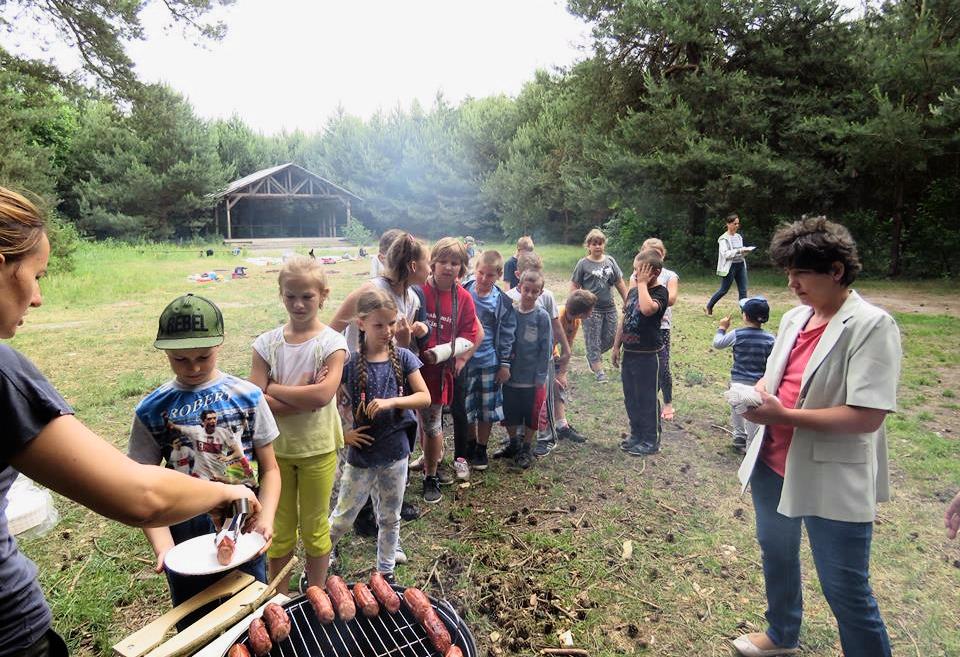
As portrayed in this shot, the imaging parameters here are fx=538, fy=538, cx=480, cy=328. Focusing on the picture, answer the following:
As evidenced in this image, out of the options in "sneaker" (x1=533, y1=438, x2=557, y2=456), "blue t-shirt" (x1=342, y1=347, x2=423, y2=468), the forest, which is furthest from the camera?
the forest

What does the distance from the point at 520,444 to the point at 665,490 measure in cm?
133

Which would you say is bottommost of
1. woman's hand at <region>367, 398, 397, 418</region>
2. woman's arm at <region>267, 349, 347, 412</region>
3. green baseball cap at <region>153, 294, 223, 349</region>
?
woman's hand at <region>367, 398, 397, 418</region>

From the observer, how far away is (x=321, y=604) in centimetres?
191

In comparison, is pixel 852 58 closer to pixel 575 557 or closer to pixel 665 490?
pixel 665 490

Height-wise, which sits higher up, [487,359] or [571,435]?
[487,359]

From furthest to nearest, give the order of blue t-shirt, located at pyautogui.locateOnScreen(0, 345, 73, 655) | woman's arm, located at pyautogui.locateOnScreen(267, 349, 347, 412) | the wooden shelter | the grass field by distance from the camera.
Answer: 1. the wooden shelter
2. the grass field
3. woman's arm, located at pyautogui.locateOnScreen(267, 349, 347, 412)
4. blue t-shirt, located at pyautogui.locateOnScreen(0, 345, 73, 655)

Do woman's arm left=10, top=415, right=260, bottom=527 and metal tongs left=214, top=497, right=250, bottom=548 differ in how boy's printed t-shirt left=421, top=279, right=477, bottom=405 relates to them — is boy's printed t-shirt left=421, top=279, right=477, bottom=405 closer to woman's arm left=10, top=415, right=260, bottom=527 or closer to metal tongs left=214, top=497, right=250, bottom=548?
metal tongs left=214, top=497, right=250, bottom=548

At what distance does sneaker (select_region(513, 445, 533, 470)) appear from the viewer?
191 inches

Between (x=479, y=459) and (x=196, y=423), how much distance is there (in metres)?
3.01

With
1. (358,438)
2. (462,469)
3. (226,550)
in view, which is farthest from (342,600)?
(462,469)

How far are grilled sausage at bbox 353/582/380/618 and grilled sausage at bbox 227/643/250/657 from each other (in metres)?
0.39

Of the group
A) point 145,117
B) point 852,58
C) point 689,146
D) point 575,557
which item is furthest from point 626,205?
point 575,557

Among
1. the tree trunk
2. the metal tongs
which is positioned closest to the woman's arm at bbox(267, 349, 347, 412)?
the metal tongs

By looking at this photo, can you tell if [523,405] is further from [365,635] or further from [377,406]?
[365,635]
